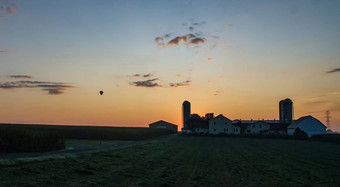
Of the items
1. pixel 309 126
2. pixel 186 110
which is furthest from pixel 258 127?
pixel 186 110

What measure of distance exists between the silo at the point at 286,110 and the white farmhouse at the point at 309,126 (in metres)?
26.5

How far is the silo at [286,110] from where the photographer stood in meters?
139

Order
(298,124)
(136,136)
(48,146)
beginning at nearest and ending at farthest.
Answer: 1. (48,146)
2. (136,136)
3. (298,124)

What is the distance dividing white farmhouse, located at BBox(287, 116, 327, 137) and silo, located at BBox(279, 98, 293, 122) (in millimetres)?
26453

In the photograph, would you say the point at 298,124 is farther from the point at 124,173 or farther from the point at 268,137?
the point at 124,173

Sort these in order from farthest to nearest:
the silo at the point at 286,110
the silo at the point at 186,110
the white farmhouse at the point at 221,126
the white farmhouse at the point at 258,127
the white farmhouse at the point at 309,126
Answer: the silo at the point at 186,110, the silo at the point at 286,110, the white farmhouse at the point at 258,127, the white farmhouse at the point at 221,126, the white farmhouse at the point at 309,126

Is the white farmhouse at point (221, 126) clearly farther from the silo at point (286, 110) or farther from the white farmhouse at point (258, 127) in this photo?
the silo at point (286, 110)

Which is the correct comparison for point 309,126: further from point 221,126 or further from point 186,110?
point 186,110

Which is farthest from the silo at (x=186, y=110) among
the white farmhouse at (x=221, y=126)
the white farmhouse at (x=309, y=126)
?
the white farmhouse at (x=309, y=126)

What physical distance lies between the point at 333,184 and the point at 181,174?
8754 mm

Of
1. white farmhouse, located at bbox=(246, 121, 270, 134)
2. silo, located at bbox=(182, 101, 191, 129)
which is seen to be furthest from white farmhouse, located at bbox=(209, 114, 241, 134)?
→ silo, located at bbox=(182, 101, 191, 129)

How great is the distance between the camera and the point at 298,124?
107 m

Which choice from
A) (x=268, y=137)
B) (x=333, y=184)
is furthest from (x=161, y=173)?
(x=268, y=137)

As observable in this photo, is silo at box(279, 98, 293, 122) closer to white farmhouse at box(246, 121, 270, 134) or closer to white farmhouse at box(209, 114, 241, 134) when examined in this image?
white farmhouse at box(246, 121, 270, 134)
